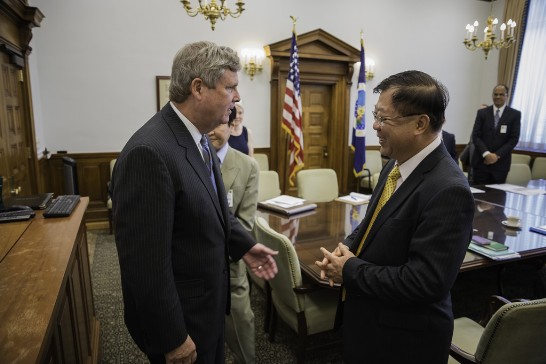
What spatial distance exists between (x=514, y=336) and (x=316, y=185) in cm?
266

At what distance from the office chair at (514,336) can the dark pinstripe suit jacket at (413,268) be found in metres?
0.27

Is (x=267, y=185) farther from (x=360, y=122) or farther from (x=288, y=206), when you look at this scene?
(x=360, y=122)

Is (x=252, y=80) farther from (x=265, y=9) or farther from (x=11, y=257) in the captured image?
(x=11, y=257)

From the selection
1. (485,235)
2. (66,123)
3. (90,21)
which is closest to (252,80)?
(90,21)

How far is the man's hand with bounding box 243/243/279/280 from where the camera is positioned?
1.59 metres

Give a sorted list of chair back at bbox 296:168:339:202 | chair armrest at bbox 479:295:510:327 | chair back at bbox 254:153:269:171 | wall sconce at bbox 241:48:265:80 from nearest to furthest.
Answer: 1. chair armrest at bbox 479:295:510:327
2. chair back at bbox 296:168:339:202
3. wall sconce at bbox 241:48:265:80
4. chair back at bbox 254:153:269:171

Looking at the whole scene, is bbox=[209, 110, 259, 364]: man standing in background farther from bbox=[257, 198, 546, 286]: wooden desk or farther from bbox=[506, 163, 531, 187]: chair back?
bbox=[506, 163, 531, 187]: chair back

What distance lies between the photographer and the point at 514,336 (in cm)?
136

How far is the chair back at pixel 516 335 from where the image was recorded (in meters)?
1.31

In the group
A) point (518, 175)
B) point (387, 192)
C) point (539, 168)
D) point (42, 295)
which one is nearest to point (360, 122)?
point (518, 175)

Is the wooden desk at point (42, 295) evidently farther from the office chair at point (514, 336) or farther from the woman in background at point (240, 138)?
the woman in background at point (240, 138)

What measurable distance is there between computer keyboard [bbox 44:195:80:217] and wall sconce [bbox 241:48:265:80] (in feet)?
13.0

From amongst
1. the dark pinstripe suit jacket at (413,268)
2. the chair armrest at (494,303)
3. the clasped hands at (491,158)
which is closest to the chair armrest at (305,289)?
the dark pinstripe suit jacket at (413,268)

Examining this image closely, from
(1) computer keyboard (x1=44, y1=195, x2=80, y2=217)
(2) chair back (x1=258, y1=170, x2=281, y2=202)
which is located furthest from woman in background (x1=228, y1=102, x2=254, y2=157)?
(1) computer keyboard (x1=44, y1=195, x2=80, y2=217)
